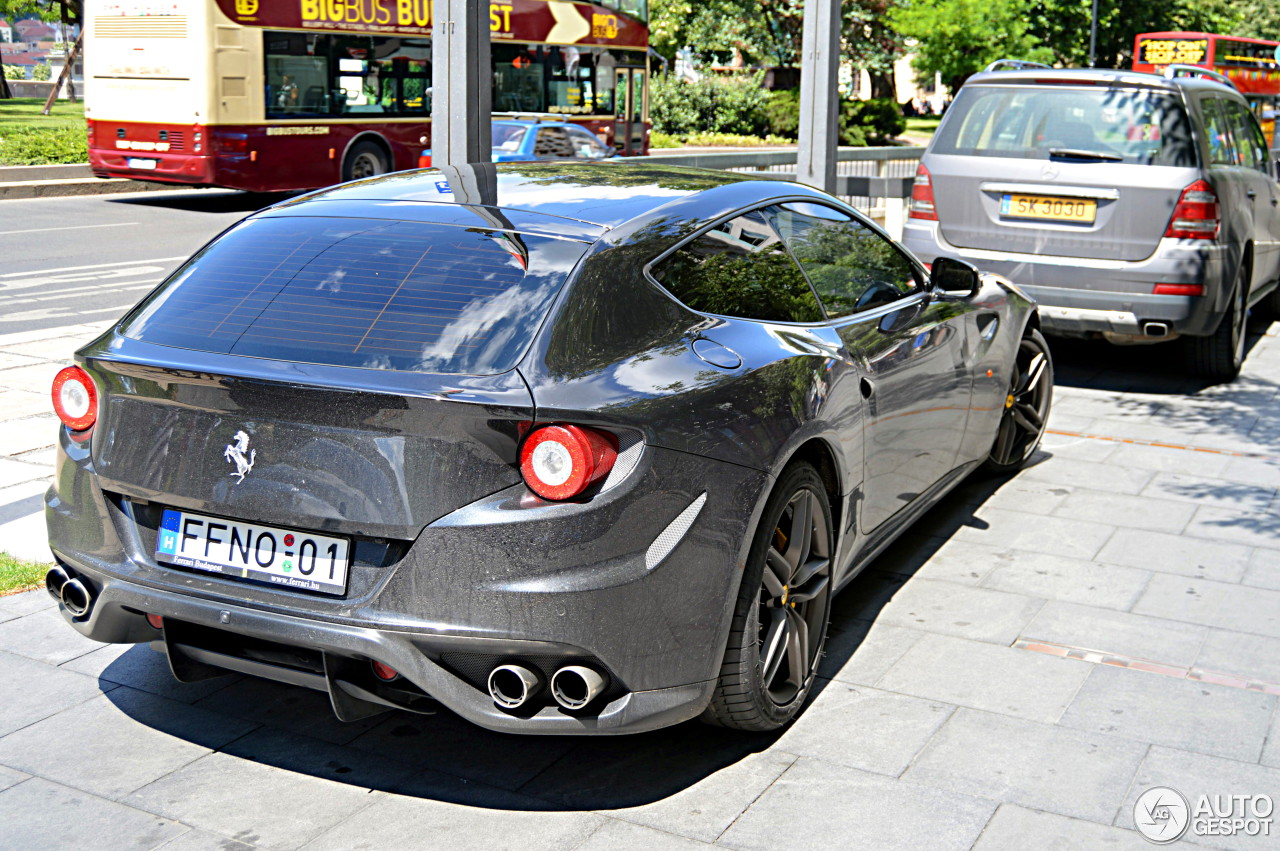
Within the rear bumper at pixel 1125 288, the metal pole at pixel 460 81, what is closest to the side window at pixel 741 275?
the metal pole at pixel 460 81

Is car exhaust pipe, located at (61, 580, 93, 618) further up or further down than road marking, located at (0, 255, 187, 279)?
further up

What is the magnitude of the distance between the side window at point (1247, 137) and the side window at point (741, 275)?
6.46 metres

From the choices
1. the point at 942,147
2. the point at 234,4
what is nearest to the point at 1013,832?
the point at 942,147

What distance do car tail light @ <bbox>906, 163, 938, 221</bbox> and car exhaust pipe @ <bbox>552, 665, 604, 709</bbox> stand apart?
6376 millimetres

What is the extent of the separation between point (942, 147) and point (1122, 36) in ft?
203

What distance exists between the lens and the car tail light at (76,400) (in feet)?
12.0

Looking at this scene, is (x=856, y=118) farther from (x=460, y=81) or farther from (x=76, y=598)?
(x=76, y=598)

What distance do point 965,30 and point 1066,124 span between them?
51757 millimetres

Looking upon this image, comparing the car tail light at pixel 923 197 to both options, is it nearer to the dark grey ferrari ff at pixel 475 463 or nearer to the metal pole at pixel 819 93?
the metal pole at pixel 819 93

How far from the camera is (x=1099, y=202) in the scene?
27.5 ft

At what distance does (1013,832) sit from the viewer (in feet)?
11.2

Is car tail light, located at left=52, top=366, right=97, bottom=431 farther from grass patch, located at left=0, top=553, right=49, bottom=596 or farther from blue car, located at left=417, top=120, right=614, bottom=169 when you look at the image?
blue car, located at left=417, top=120, right=614, bottom=169

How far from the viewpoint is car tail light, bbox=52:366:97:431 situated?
367 cm
